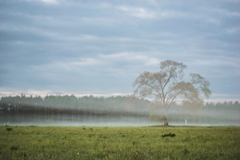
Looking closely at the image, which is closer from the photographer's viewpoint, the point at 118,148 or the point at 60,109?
the point at 118,148

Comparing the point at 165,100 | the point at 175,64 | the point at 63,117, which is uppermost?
the point at 175,64

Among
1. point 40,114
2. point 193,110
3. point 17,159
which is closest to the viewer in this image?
point 17,159

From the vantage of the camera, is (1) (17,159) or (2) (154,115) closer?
(1) (17,159)

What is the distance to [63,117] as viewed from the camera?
164m

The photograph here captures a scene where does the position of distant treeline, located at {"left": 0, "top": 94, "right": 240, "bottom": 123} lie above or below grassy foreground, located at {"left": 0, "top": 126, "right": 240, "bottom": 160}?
below

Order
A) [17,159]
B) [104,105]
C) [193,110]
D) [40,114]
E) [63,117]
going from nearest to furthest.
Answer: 1. [17,159]
2. [193,110]
3. [40,114]
4. [63,117]
5. [104,105]

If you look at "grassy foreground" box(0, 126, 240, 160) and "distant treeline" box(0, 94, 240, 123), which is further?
"distant treeline" box(0, 94, 240, 123)

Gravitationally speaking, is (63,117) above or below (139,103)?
below

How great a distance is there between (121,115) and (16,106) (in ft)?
287

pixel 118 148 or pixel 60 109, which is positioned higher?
pixel 118 148

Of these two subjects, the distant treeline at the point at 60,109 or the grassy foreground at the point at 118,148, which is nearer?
the grassy foreground at the point at 118,148

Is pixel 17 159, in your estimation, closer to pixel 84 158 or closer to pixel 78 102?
pixel 84 158

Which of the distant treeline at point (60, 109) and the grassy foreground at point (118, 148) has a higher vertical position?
the grassy foreground at point (118, 148)

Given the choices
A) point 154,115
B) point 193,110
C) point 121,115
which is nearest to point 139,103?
point 154,115
